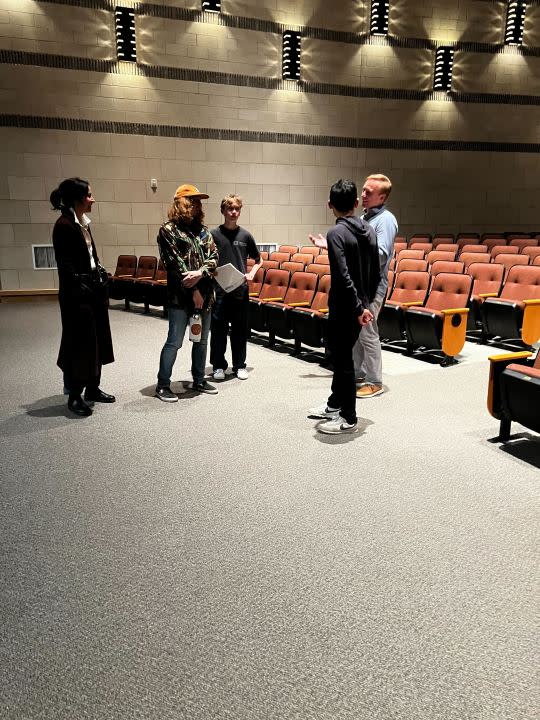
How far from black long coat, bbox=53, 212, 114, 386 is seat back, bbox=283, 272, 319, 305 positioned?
92.3 inches

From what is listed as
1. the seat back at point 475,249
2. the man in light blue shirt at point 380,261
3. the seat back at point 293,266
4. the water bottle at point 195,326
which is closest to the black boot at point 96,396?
the water bottle at point 195,326

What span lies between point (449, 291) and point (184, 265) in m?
2.70

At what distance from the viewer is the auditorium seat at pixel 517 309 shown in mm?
4832

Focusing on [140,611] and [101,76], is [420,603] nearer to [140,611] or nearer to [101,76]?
[140,611]

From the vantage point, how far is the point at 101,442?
9.88 feet

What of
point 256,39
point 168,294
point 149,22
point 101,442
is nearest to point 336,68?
point 256,39

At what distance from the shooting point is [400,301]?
5.42 metres

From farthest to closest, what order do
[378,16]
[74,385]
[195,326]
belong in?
[378,16] → [195,326] → [74,385]

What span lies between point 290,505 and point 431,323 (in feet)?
9.21

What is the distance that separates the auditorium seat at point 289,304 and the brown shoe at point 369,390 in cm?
146

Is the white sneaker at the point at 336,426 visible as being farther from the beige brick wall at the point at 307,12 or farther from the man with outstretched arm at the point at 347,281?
the beige brick wall at the point at 307,12

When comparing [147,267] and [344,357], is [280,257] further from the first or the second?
[344,357]

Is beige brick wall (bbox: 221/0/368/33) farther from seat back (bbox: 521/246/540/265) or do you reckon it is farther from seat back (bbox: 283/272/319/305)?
seat back (bbox: 283/272/319/305)

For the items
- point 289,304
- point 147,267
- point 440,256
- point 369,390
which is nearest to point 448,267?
point 440,256
